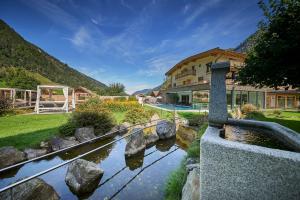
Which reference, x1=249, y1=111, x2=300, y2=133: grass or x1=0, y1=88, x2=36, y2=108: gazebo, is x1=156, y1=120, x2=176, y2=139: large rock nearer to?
x1=249, y1=111, x2=300, y2=133: grass

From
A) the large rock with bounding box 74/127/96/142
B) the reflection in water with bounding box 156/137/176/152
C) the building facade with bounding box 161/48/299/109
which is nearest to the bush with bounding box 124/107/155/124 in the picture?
the reflection in water with bounding box 156/137/176/152

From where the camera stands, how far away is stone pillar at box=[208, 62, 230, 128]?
2912 mm

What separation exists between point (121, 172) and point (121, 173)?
0.20 ft

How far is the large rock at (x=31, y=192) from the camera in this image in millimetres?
3025

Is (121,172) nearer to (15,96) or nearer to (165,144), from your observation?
(165,144)

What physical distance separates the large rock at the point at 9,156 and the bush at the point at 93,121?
9.79 feet

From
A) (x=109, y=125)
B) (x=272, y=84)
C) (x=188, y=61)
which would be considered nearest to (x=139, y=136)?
(x=109, y=125)

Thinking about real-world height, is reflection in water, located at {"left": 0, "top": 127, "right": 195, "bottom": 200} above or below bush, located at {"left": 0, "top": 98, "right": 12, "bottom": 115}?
below

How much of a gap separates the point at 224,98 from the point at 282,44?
4.59 m

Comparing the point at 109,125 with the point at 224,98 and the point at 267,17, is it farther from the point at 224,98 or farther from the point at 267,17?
the point at 267,17

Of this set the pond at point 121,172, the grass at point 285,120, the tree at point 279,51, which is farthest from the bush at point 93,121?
the grass at point 285,120

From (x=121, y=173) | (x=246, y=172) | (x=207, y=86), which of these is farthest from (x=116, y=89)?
(x=246, y=172)

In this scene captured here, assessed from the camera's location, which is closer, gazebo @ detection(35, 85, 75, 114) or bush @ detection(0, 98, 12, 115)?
bush @ detection(0, 98, 12, 115)

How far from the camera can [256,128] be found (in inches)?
147
